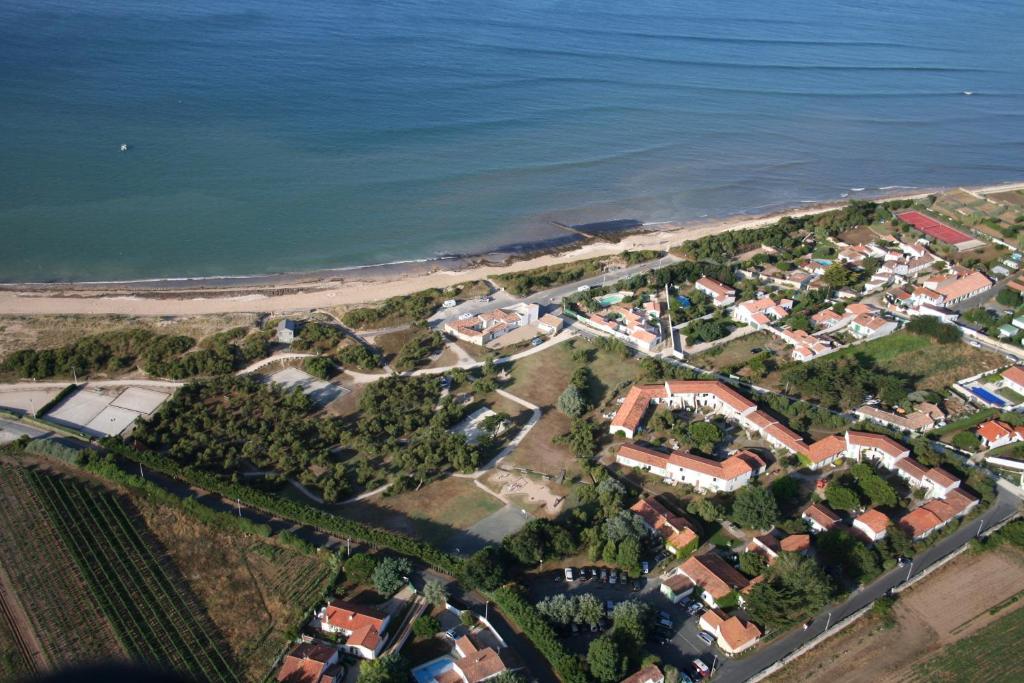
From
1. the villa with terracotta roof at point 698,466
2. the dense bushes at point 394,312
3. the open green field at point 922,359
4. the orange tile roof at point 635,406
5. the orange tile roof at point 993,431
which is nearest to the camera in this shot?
the villa with terracotta roof at point 698,466

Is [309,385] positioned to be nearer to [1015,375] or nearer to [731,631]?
[731,631]

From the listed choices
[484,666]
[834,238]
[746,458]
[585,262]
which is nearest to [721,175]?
[834,238]

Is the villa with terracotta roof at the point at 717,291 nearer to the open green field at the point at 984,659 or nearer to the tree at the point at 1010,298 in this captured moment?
the tree at the point at 1010,298

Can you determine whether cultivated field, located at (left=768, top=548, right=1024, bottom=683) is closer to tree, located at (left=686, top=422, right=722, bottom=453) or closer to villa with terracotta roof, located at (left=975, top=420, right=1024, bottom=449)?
villa with terracotta roof, located at (left=975, top=420, right=1024, bottom=449)

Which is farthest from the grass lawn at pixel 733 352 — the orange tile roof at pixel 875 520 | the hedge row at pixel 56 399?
the hedge row at pixel 56 399

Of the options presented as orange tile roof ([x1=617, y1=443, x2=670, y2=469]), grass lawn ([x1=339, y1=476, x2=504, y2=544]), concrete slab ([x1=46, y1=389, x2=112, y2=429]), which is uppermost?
orange tile roof ([x1=617, y1=443, x2=670, y2=469])

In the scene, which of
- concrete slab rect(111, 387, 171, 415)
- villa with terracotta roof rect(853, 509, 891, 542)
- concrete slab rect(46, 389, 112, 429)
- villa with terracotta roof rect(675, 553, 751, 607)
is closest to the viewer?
villa with terracotta roof rect(675, 553, 751, 607)

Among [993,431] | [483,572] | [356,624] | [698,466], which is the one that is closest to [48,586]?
[356,624]

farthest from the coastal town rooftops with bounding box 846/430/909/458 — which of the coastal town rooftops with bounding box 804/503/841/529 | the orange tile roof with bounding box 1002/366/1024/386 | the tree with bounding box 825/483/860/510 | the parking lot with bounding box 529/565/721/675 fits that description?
the parking lot with bounding box 529/565/721/675
